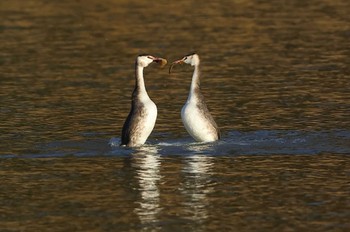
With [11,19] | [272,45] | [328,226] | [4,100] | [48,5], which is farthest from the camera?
[48,5]

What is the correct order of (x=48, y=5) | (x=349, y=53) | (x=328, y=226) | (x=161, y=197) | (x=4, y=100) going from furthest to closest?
(x=48, y=5) → (x=349, y=53) → (x=4, y=100) → (x=161, y=197) → (x=328, y=226)

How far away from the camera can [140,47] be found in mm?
34812

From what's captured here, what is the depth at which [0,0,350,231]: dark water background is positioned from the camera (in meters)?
16.8

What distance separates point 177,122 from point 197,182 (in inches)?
218

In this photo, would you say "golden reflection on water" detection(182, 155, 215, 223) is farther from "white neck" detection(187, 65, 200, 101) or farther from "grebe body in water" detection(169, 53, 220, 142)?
"white neck" detection(187, 65, 200, 101)

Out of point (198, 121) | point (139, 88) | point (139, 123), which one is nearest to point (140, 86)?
point (139, 88)

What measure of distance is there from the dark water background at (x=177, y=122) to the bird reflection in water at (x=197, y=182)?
0.02 metres

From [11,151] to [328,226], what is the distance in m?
6.98

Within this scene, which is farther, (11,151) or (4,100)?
(4,100)

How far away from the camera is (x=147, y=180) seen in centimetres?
1867

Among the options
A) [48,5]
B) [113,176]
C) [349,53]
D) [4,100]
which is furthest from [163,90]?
[48,5]

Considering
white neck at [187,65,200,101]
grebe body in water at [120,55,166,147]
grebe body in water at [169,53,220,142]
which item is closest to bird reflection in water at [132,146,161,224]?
grebe body in water at [120,55,166,147]

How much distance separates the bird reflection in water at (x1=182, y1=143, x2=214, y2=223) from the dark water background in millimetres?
24

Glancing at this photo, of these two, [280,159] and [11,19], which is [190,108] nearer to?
[280,159]
